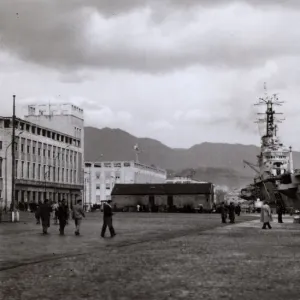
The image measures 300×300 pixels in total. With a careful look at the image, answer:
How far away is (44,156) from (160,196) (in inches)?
934

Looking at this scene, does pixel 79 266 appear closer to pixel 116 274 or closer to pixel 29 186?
pixel 116 274

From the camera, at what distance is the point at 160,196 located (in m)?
106

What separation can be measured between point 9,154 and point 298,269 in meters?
86.7

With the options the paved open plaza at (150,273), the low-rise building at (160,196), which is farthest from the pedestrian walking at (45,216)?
the low-rise building at (160,196)

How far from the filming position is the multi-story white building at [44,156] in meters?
95.4

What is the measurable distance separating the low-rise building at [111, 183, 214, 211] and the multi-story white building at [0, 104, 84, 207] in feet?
46.3

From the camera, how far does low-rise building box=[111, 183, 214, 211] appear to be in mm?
104188

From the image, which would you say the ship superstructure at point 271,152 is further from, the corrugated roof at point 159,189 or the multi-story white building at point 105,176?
the multi-story white building at point 105,176

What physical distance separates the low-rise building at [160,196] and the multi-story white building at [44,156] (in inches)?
555

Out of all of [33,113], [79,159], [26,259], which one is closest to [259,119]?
[79,159]

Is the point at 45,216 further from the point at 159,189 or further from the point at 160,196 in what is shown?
the point at 159,189

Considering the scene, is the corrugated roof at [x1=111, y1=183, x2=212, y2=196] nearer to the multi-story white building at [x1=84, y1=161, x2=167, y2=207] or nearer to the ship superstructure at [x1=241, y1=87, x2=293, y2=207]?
the ship superstructure at [x1=241, y1=87, x2=293, y2=207]

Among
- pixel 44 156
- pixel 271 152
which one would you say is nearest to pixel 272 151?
pixel 271 152

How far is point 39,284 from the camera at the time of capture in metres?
9.50
